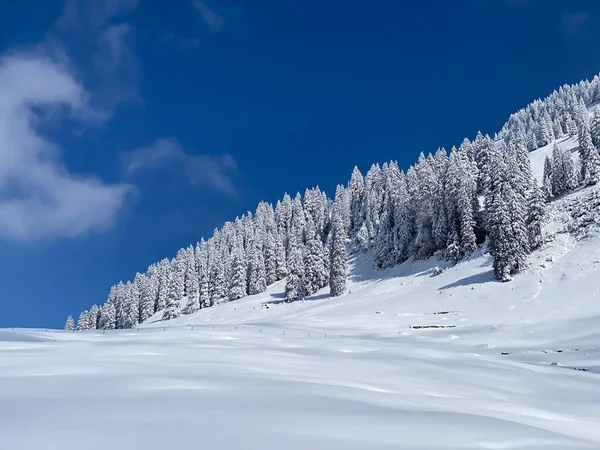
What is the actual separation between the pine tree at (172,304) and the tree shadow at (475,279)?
5333 centimetres

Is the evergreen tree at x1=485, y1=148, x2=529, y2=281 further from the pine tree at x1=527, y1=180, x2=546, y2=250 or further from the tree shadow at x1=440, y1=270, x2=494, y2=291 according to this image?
the tree shadow at x1=440, y1=270, x2=494, y2=291

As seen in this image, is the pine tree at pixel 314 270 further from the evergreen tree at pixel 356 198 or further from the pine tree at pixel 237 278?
the evergreen tree at pixel 356 198

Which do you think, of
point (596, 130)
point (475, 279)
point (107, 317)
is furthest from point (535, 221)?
point (107, 317)

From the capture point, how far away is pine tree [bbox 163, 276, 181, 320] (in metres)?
84.6

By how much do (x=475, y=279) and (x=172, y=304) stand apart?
5791 cm

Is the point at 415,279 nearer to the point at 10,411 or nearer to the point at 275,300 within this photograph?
the point at 275,300

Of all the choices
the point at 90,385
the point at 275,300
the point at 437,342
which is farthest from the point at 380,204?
the point at 90,385

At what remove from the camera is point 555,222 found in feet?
185

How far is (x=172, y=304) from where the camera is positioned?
85.9 metres

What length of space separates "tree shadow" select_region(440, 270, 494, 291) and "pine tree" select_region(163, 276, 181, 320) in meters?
53.3

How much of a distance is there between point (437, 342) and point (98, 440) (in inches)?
1145

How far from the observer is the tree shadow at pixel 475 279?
1997 inches

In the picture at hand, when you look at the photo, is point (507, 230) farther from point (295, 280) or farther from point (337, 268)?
point (295, 280)

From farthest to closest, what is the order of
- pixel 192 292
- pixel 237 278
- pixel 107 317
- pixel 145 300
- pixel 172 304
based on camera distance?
1. pixel 107 317
2. pixel 145 300
3. pixel 192 292
4. pixel 237 278
5. pixel 172 304
